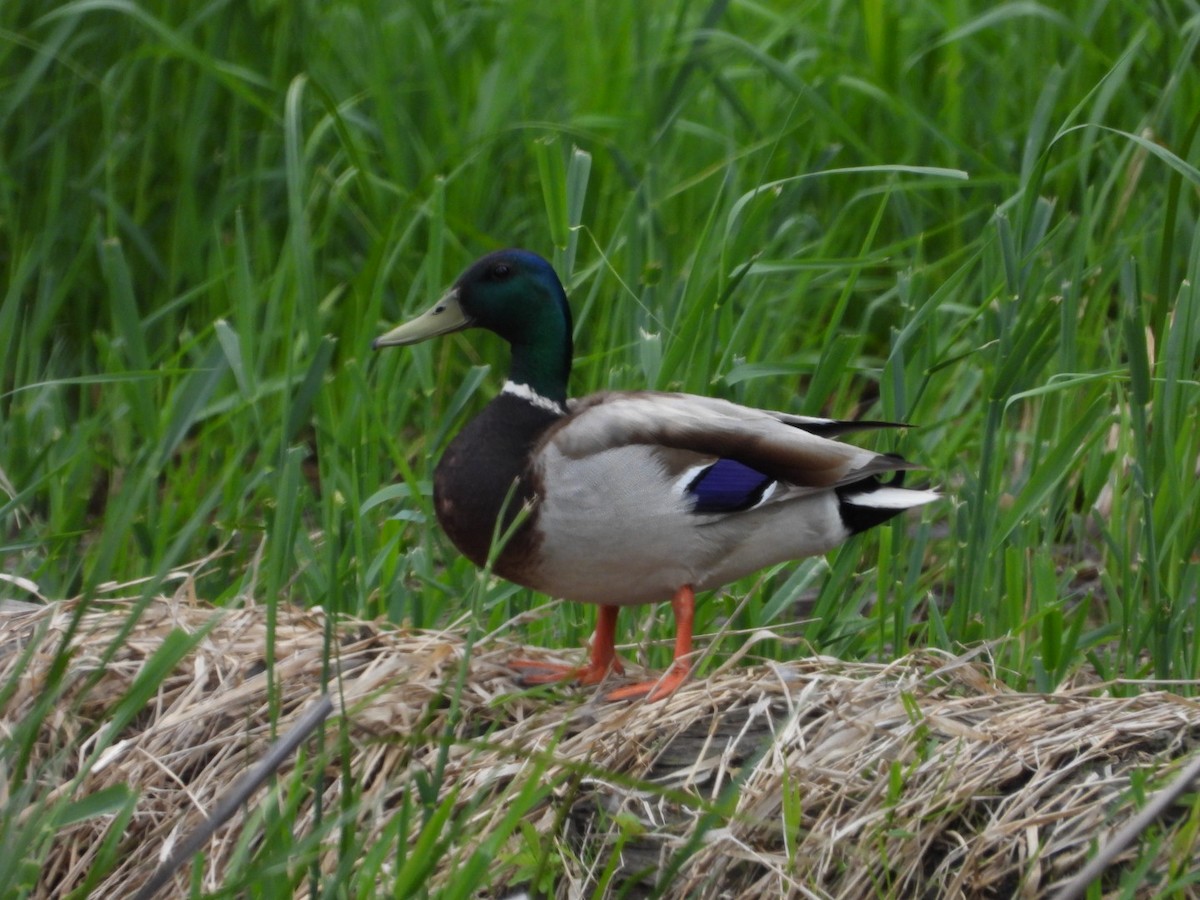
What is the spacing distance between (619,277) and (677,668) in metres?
0.88

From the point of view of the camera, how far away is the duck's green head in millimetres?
3436

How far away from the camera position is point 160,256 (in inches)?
197

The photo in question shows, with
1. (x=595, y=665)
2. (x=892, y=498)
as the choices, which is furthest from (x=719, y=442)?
(x=595, y=665)

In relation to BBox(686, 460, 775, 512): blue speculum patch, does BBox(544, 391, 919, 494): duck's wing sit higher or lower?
higher

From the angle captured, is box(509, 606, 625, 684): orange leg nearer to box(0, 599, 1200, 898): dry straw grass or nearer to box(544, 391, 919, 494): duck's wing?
box(0, 599, 1200, 898): dry straw grass

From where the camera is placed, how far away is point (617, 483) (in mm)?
3105

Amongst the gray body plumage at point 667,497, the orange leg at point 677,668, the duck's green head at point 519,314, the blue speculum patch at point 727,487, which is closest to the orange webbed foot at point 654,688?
the orange leg at point 677,668

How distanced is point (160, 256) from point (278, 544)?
289 centimetres

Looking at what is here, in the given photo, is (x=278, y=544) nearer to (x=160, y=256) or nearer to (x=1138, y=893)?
(x=1138, y=893)

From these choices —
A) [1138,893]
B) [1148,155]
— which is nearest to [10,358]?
[1148,155]

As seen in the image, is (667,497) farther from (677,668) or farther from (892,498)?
(892,498)

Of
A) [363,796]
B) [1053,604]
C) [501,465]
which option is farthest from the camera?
[501,465]

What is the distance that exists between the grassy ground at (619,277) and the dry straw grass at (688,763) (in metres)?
0.23

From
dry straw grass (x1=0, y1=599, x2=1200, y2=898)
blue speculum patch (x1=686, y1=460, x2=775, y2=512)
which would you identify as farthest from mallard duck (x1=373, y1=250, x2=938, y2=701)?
dry straw grass (x1=0, y1=599, x2=1200, y2=898)
